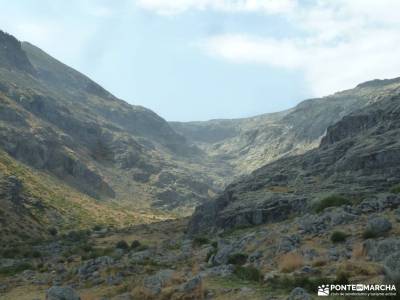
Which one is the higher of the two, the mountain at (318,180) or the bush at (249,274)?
the mountain at (318,180)

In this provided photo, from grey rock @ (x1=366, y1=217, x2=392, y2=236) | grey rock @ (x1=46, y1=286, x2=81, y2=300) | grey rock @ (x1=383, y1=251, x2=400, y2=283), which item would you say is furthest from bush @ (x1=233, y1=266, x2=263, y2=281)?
grey rock @ (x1=46, y1=286, x2=81, y2=300)

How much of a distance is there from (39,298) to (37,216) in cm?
7929

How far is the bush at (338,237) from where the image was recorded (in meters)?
30.2

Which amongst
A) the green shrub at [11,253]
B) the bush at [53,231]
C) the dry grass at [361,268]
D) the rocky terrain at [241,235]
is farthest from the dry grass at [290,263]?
the bush at [53,231]

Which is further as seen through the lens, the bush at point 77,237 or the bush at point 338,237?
the bush at point 77,237

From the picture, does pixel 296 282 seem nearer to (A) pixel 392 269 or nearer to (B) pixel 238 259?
(A) pixel 392 269

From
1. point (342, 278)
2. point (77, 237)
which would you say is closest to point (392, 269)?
point (342, 278)

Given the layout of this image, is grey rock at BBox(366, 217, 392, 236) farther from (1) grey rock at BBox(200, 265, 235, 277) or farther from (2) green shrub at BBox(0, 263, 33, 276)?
(2) green shrub at BBox(0, 263, 33, 276)

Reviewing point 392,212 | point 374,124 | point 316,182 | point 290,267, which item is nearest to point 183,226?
point 316,182

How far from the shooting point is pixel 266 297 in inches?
802

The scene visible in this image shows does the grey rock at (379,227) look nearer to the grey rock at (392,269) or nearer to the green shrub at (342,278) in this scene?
the green shrub at (342,278)

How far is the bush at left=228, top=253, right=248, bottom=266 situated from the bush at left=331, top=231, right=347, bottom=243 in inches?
230

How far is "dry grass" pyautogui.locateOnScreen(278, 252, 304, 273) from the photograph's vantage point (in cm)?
2550

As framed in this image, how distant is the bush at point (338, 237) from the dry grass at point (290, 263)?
4097 mm
